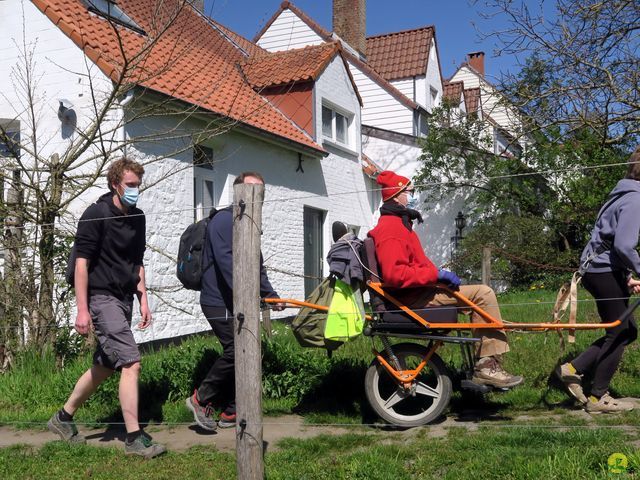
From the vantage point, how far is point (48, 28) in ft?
33.5

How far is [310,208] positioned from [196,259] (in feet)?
32.8

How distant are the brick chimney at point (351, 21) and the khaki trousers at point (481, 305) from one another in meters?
20.7

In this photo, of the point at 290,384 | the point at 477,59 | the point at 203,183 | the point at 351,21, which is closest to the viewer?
the point at 290,384

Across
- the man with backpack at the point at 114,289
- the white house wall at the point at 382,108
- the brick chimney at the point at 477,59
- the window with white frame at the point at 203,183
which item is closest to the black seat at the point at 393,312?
the man with backpack at the point at 114,289

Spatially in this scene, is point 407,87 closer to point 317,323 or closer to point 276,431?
point 317,323

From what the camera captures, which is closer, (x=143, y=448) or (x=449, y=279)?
(x=143, y=448)

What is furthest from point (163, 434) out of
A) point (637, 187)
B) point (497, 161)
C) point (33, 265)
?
point (497, 161)

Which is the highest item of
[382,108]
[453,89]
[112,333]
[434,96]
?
[453,89]

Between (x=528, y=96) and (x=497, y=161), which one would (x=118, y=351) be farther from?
(x=497, y=161)

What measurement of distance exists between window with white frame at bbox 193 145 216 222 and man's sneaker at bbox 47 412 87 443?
6230mm

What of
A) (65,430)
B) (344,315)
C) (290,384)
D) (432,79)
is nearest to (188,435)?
(65,430)

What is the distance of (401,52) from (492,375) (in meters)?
21.8

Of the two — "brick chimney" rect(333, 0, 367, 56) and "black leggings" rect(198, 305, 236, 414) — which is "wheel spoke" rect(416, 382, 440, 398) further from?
"brick chimney" rect(333, 0, 367, 56)

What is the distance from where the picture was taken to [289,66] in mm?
16547
